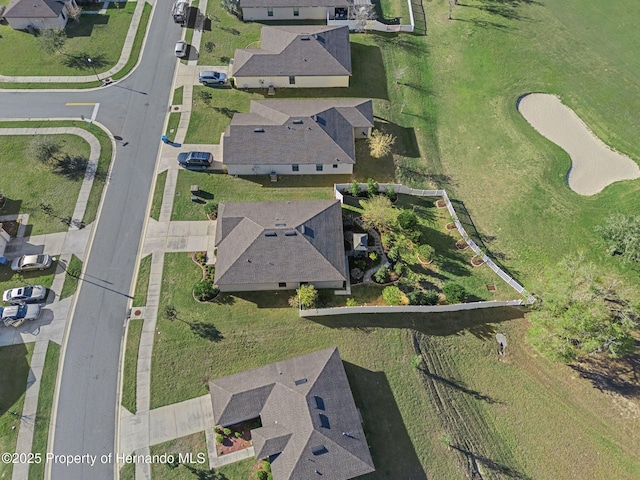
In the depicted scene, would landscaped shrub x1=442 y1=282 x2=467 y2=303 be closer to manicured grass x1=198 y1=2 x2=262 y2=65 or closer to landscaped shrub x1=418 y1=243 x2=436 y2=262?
landscaped shrub x1=418 y1=243 x2=436 y2=262

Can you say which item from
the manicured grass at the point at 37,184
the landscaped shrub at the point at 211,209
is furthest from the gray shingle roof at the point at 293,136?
the manicured grass at the point at 37,184

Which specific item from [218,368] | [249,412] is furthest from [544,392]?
[218,368]

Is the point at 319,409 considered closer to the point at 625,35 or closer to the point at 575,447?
the point at 575,447

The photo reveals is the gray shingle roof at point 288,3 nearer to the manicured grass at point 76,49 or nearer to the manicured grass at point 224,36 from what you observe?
the manicured grass at point 224,36

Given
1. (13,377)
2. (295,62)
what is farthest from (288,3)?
(13,377)

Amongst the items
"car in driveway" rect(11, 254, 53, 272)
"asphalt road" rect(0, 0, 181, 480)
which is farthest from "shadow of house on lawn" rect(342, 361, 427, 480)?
"car in driveway" rect(11, 254, 53, 272)

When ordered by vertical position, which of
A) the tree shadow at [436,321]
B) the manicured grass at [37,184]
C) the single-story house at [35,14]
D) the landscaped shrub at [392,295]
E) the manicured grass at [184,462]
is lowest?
the manicured grass at [184,462]

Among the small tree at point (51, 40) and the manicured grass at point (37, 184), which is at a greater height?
the small tree at point (51, 40)
